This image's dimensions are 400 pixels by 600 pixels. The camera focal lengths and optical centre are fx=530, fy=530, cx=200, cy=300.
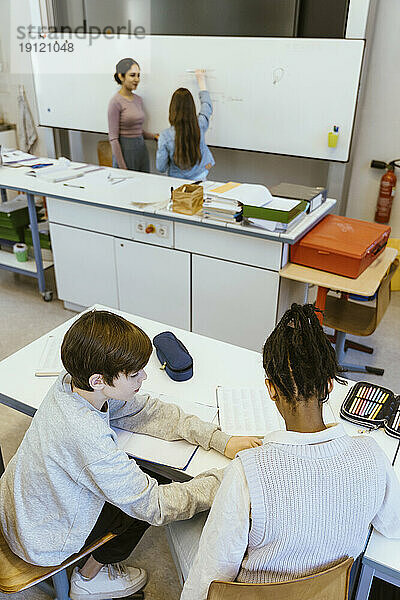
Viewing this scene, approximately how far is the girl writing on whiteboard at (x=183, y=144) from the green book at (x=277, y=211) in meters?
1.00

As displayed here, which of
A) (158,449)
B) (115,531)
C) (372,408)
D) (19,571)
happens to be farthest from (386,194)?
(19,571)

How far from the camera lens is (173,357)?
1.74 meters

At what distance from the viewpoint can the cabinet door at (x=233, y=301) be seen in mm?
2795

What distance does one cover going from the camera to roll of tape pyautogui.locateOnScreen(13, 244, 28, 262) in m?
3.75

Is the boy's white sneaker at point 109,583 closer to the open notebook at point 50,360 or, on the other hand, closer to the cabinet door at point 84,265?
the open notebook at point 50,360

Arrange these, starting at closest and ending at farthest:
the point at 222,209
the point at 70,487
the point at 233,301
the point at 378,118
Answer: the point at 70,487
the point at 222,209
the point at 233,301
the point at 378,118

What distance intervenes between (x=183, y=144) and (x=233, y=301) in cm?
119

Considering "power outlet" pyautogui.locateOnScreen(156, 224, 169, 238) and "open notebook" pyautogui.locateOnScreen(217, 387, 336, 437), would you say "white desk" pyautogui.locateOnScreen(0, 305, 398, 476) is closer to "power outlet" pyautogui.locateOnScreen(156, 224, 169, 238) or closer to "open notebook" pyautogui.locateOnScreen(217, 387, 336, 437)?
"open notebook" pyautogui.locateOnScreen(217, 387, 336, 437)

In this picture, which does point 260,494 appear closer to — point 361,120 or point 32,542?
point 32,542

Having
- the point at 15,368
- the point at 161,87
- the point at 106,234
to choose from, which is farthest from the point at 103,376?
the point at 161,87

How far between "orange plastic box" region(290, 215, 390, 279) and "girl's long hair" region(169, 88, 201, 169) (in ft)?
3.63

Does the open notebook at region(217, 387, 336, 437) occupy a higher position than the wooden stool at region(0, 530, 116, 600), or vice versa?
the open notebook at region(217, 387, 336, 437)

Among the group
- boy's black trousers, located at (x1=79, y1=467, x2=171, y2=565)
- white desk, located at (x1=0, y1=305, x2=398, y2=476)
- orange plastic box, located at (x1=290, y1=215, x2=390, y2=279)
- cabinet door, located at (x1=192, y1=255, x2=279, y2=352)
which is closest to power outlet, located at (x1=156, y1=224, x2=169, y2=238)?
cabinet door, located at (x1=192, y1=255, x2=279, y2=352)

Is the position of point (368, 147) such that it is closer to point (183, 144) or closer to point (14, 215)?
point (183, 144)
